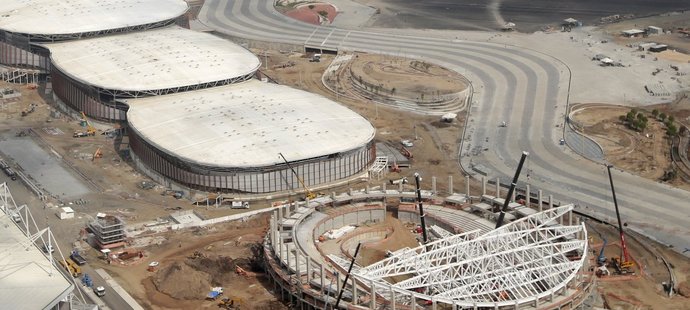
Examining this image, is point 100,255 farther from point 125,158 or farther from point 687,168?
point 687,168

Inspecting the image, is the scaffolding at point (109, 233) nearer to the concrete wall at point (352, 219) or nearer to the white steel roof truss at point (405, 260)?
the concrete wall at point (352, 219)

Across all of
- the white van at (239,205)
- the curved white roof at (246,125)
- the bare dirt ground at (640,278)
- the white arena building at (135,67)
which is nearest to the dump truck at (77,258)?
the white van at (239,205)

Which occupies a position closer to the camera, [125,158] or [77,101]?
[125,158]

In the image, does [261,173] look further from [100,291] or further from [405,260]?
[405,260]

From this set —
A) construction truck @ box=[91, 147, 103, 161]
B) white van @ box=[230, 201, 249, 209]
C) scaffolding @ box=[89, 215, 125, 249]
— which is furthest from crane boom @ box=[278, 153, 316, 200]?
construction truck @ box=[91, 147, 103, 161]

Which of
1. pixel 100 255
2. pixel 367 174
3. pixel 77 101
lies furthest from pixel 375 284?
pixel 77 101

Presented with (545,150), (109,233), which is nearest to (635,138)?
(545,150)
